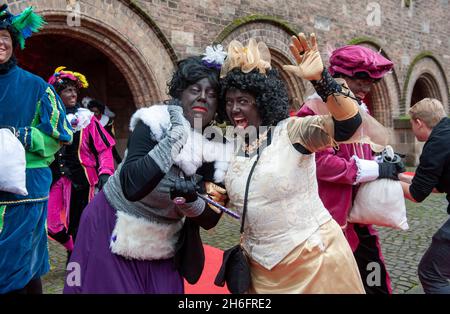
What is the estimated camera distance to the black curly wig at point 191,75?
201cm

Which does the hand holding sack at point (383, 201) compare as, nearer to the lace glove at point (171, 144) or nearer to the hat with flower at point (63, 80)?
the lace glove at point (171, 144)

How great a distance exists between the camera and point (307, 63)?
1.57 m

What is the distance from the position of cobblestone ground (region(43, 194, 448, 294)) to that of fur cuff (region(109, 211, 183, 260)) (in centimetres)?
214

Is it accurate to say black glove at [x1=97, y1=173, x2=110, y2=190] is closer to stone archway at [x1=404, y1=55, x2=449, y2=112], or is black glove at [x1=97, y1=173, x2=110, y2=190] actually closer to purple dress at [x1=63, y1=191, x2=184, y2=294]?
purple dress at [x1=63, y1=191, x2=184, y2=294]

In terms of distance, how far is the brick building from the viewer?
6.96 m

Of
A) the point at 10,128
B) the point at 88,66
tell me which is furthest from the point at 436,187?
the point at 88,66

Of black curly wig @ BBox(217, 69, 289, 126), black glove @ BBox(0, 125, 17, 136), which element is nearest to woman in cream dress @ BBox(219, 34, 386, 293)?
black curly wig @ BBox(217, 69, 289, 126)

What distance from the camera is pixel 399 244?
5.07 metres

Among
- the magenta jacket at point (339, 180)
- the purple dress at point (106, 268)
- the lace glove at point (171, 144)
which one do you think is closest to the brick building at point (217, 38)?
the magenta jacket at point (339, 180)

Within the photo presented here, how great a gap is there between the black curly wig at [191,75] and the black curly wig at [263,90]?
0.23ft

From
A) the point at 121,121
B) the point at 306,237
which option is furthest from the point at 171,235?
the point at 121,121
